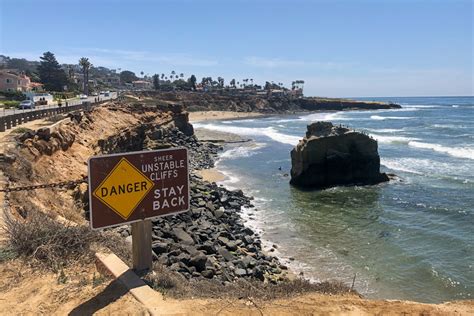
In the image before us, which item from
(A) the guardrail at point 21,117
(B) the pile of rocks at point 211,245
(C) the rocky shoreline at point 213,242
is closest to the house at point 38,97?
(A) the guardrail at point 21,117

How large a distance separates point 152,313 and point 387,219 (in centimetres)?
1708

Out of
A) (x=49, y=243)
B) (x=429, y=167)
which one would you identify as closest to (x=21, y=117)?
(x=49, y=243)

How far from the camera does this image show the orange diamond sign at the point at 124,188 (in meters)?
5.32

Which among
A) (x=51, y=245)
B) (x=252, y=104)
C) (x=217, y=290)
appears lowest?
(x=217, y=290)

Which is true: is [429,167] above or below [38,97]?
below

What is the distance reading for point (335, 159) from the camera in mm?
27688

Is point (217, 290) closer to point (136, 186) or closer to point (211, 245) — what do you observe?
point (136, 186)

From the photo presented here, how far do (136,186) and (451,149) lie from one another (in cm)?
4332

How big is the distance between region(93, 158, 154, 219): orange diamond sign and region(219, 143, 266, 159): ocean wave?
3607 centimetres

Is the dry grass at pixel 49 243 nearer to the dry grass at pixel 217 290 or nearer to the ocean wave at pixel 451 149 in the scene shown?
the dry grass at pixel 217 290

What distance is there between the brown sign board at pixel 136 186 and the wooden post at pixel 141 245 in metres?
0.24

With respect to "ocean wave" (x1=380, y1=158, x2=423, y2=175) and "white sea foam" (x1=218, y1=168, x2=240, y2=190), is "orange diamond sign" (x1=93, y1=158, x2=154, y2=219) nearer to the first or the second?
"white sea foam" (x1=218, y1=168, x2=240, y2=190)

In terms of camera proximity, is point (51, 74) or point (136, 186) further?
point (51, 74)

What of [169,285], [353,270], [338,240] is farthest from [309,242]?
[169,285]
